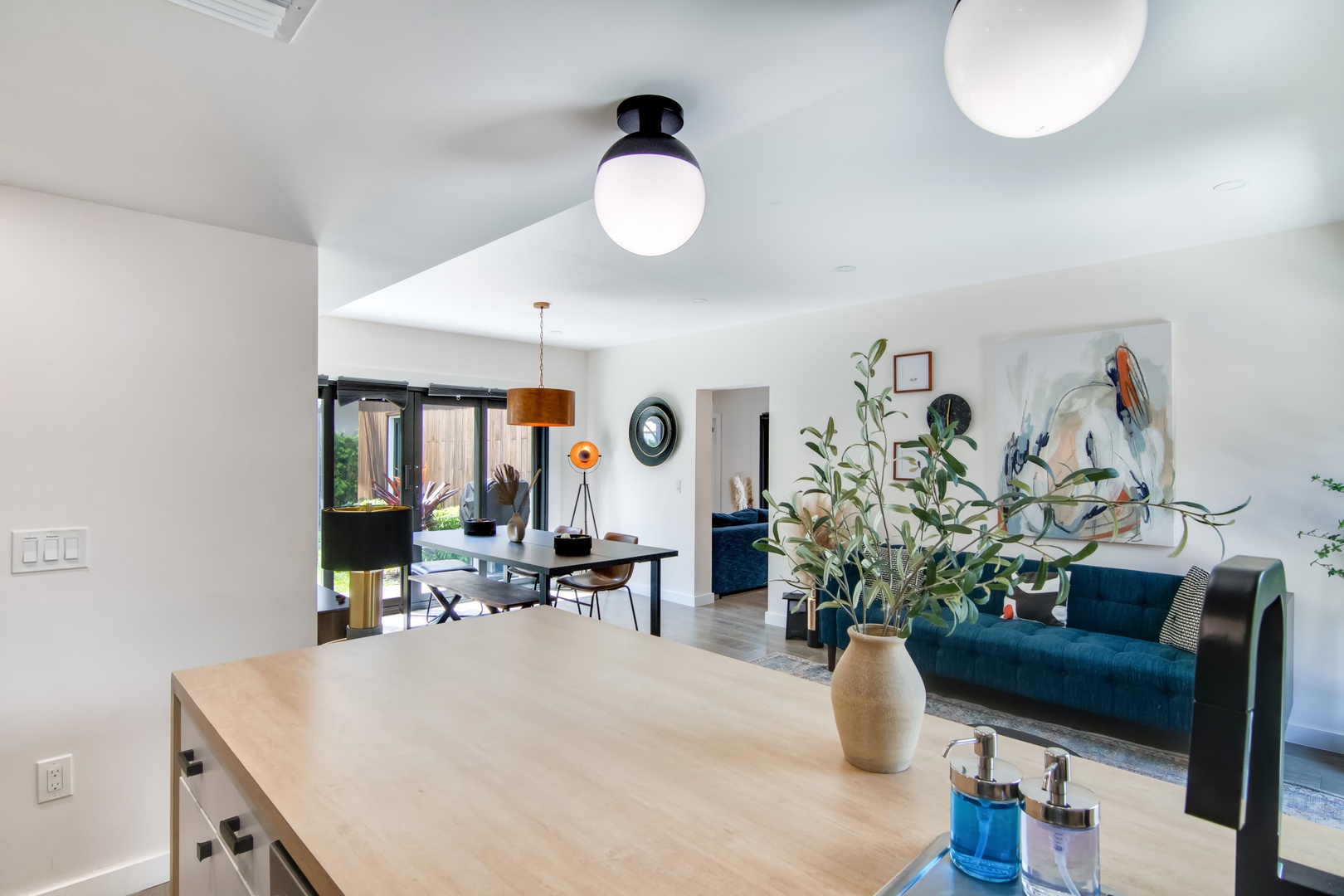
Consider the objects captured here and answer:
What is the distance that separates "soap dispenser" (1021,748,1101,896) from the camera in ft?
2.08

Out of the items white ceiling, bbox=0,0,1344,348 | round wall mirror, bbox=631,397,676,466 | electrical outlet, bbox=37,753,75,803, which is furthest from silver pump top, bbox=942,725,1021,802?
round wall mirror, bbox=631,397,676,466

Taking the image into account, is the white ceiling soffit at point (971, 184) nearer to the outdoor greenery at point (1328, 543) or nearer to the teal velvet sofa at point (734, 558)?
the outdoor greenery at point (1328, 543)

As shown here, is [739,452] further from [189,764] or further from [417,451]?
[189,764]

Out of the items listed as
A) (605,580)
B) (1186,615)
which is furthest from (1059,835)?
(605,580)

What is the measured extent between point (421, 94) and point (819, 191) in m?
1.74

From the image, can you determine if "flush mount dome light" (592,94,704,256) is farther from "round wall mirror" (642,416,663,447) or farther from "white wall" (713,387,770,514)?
"white wall" (713,387,770,514)

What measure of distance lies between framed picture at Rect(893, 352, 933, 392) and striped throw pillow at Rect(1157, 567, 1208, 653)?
1785 millimetres

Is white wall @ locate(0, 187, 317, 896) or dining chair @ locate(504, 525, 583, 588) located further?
dining chair @ locate(504, 525, 583, 588)

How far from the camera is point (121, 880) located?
6.93 ft

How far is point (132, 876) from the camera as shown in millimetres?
2129

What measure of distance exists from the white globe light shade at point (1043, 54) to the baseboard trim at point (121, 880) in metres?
2.99

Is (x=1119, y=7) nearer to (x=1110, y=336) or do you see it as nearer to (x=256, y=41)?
(x=256, y=41)

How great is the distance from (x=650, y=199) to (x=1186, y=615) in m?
3.28

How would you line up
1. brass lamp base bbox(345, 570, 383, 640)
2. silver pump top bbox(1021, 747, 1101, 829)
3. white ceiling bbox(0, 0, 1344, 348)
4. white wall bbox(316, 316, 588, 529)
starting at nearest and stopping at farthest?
silver pump top bbox(1021, 747, 1101, 829)
white ceiling bbox(0, 0, 1344, 348)
brass lamp base bbox(345, 570, 383, 640)
white wall bbox(316, 316, 588, 529)
